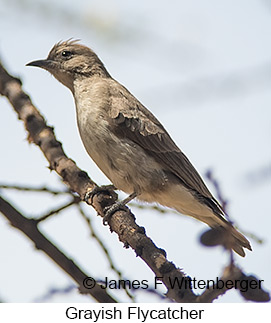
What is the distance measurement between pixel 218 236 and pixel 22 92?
3827 millimetres

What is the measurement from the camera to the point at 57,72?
622 cm

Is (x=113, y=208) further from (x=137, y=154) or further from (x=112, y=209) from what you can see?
(x=137, y=154)

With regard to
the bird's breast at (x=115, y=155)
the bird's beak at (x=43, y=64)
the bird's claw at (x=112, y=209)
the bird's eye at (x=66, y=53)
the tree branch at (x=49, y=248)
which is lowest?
the tree branch at (x=49, y=248)

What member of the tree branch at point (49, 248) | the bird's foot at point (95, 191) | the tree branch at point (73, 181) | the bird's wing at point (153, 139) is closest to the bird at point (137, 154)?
the bird's wing at point (153, 139)

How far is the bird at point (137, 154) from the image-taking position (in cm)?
521

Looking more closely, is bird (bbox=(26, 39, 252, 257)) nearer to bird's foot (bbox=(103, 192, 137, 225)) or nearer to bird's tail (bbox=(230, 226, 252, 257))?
bird's tail (bbox=(230, 226, 252, 257))

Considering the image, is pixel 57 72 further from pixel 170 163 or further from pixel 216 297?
pixel 216 297

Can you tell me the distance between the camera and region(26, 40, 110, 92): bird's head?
6156 mm

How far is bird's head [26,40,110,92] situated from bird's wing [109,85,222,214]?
592 mm

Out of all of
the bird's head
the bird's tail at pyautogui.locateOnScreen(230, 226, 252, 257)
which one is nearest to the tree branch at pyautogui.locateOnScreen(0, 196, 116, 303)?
the bird's tail at pyautogui.locateOnScreen(230, 226, 252, 257)

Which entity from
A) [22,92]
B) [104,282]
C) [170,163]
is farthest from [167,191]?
[104,282]

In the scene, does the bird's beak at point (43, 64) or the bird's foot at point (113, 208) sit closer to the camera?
the bird's foot at point (113, 208)

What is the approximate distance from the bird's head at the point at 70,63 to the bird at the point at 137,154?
0.49 feet

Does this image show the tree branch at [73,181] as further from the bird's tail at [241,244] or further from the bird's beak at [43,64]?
the bird's tail at [241,244]
